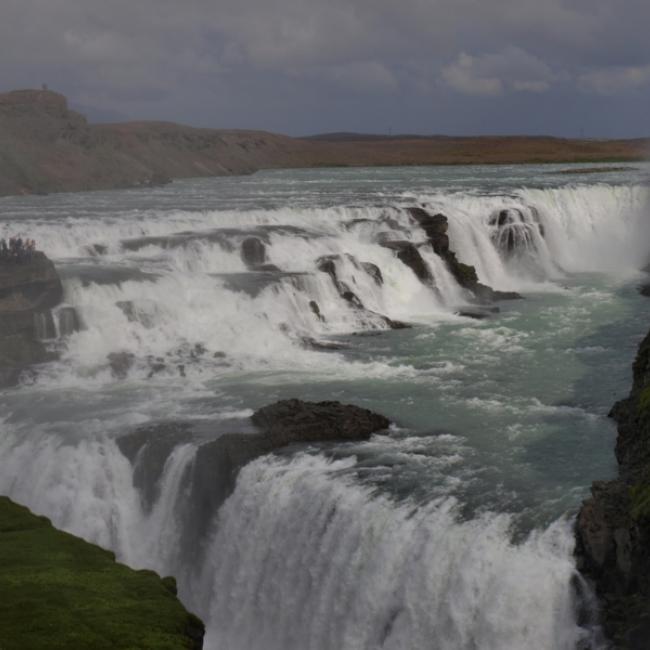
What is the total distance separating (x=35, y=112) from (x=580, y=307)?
66.4 meters

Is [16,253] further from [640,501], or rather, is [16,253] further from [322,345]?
[640,501]

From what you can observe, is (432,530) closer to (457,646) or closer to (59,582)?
(457,646)

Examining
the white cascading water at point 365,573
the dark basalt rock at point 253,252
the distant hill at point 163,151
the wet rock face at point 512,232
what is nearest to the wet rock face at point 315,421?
the white cascading water at point 365,573

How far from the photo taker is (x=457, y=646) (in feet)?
47.2

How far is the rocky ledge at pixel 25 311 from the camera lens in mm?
26156

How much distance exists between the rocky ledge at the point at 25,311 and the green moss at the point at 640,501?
16449 millimetres

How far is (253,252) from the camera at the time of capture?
35.2 meters

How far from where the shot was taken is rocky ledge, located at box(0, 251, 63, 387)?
2616cm

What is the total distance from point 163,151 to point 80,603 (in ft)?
286

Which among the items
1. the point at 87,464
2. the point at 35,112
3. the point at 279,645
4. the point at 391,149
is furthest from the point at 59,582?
the point at 391,149

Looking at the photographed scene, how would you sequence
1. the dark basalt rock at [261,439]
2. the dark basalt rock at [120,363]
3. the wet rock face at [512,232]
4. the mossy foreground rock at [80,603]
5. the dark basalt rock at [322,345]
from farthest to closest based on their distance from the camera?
the wet rock face at [512,232] < the dark basalt rock at [322,345] < the dark basalt rock at [120,363] < the dark basalt rock at [261,439] < the mossy foreground rock at [80,603]

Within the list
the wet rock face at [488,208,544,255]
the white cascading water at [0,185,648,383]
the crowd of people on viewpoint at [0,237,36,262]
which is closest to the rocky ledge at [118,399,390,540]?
the white cascading water at [0,185,648,383]

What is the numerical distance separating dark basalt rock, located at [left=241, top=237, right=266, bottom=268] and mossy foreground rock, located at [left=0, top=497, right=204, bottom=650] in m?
20.2

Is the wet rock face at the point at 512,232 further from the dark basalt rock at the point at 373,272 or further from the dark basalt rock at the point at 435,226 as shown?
the dark basalt rock at the point at 373,272
